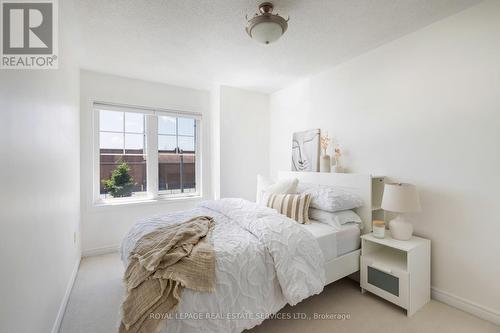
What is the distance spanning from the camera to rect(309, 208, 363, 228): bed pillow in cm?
219

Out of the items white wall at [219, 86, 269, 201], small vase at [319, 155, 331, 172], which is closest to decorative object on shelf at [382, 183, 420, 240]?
small vase at [319, 155, 331, 172]

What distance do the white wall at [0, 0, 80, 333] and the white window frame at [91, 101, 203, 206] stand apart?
119cm

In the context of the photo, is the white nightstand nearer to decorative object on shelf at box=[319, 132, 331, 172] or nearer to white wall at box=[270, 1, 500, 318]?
white wall at box=[270, 1, 500, 318]

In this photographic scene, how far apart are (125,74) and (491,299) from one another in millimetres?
4573

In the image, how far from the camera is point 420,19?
2.01 metres

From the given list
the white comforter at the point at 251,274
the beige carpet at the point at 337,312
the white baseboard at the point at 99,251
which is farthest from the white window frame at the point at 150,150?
the white comforter at the point at 251,274

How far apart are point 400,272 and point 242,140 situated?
2.74 meters

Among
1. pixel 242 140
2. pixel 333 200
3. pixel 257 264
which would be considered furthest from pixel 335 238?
pixel 242 140

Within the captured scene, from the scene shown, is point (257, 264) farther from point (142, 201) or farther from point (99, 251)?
point (99, 251)

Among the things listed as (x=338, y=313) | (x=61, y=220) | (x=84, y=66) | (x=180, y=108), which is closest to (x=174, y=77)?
(x=180, y=108)

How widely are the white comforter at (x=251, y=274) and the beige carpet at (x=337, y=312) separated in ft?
1.14

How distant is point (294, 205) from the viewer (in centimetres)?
238

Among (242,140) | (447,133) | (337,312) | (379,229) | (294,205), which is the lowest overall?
(337,312)

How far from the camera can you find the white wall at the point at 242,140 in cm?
370
